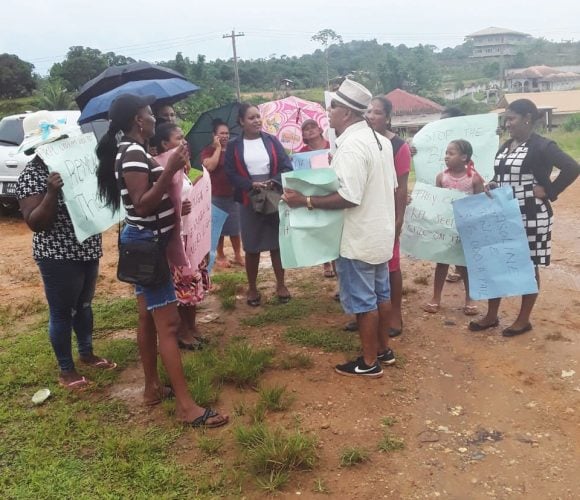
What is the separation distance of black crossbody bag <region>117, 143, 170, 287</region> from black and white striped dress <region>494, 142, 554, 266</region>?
2624 mm

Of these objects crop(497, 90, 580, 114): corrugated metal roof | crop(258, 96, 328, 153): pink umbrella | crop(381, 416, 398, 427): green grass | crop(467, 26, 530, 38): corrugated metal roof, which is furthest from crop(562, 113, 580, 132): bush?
crop(467, 26, 530, 38): corrugated metal roof

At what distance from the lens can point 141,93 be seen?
4.04m

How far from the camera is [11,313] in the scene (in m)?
5.24

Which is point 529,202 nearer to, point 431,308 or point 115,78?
point 431,308

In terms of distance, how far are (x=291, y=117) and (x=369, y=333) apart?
10.1 ft

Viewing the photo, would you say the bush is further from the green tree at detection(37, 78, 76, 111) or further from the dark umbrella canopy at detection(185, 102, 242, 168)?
the dark umbrella canopy at detection(185, 102, 242, 168)

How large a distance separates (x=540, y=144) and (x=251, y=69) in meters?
55.3

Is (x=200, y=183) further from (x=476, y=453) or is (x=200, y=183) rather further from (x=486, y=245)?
(x=476, y=453)

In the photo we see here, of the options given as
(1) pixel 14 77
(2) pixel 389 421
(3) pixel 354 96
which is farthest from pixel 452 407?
(1) pixel 14 77

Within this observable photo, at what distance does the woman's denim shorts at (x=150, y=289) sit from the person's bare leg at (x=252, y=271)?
6.55ft

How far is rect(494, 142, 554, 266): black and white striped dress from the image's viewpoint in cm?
403

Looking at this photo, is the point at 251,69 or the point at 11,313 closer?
the point at 11,313

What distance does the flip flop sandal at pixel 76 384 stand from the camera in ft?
11.9

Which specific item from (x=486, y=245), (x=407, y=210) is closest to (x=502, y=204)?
(x=486, y=245)
